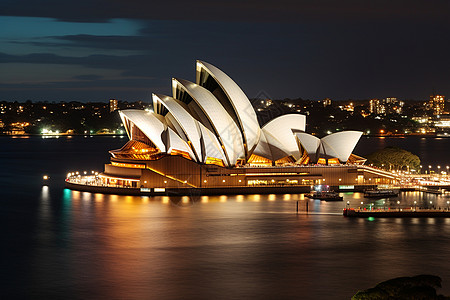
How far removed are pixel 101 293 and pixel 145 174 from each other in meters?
20.8

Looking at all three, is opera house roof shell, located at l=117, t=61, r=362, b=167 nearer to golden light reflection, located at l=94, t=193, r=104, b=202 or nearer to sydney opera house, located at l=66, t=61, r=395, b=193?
sydney opera house, located at l=66, t=61, r=395, b=193

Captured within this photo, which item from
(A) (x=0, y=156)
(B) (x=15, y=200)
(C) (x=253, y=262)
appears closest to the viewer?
(C) (x=253, y=262)

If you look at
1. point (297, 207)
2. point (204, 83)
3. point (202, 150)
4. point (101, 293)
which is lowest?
point (101, 293)

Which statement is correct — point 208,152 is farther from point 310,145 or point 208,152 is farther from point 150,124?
point 310,145

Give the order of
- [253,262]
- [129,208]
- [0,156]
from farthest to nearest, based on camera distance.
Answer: [0,156], [129,208], [253,262]

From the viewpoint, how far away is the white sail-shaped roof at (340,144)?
47.4m

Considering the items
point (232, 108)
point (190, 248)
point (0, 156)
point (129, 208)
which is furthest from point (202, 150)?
point (0, 156)

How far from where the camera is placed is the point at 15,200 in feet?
140

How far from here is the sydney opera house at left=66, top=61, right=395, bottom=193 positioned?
43094 millimetres

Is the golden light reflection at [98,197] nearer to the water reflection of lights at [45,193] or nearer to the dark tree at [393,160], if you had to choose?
the water reflection of lights at [45,193]

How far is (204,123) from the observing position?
4406 cm

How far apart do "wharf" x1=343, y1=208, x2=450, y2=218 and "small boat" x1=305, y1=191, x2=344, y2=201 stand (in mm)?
5130

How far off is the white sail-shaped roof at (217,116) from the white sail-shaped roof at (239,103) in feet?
2.15

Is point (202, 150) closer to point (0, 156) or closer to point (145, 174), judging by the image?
point (145, 174)
